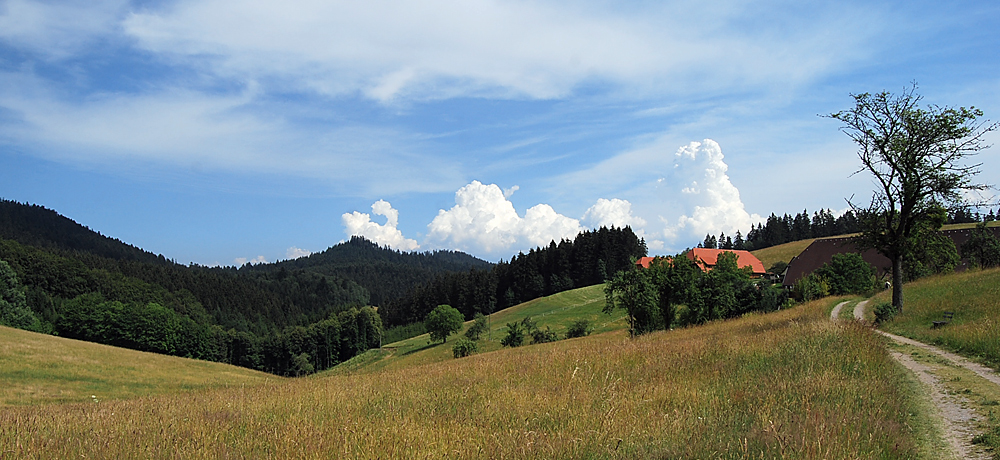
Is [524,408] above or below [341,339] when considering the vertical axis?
above

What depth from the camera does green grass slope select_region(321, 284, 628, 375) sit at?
77.3m

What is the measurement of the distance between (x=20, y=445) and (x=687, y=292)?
45122mm

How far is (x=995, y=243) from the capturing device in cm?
6419

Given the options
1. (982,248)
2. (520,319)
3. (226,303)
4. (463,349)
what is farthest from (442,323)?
(226,303)

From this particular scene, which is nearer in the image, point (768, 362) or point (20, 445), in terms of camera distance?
point (20, 445)

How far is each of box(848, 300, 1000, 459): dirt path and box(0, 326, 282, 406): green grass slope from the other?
82.4 feet

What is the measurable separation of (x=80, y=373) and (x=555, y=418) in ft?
136

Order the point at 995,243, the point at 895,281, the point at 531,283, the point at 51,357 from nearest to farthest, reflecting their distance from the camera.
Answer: the point at 895,281 < the point at 51,357 < the point at 995,243 < the point at 531,283

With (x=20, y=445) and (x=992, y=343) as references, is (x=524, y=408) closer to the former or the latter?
(x=20, y=445)

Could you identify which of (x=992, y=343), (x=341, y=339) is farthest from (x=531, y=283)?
(x=992, y=343)

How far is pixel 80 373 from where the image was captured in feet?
115

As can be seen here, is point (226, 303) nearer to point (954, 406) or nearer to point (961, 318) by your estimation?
point (961, 318)

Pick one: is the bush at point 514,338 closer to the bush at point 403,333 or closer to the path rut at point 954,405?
the path rut at point 954,405

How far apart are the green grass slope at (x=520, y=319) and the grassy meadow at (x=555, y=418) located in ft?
200
